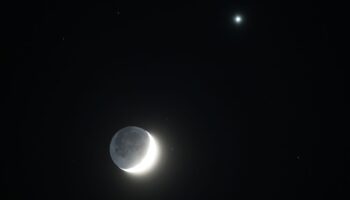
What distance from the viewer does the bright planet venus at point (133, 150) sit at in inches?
339

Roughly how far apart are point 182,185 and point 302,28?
5381mm

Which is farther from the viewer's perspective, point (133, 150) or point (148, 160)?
point (148, 160)

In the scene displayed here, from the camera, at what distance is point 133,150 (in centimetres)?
866

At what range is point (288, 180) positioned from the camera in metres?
8.87

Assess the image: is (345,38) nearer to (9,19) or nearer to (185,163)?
(185,163)

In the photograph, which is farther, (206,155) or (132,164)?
(206,155)

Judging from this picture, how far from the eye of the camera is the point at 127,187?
956 centimetres

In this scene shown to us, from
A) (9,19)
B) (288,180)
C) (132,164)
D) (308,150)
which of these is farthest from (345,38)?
(9,19)

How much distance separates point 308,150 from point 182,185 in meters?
3.50

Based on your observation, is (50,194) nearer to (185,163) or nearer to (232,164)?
(185,163)

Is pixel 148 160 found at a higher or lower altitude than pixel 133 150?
lower

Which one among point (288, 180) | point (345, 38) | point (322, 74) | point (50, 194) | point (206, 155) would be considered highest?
point (345, 38)

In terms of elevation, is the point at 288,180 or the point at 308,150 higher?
the point at 308,150

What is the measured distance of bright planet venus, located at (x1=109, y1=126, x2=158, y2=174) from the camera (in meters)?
8.60
